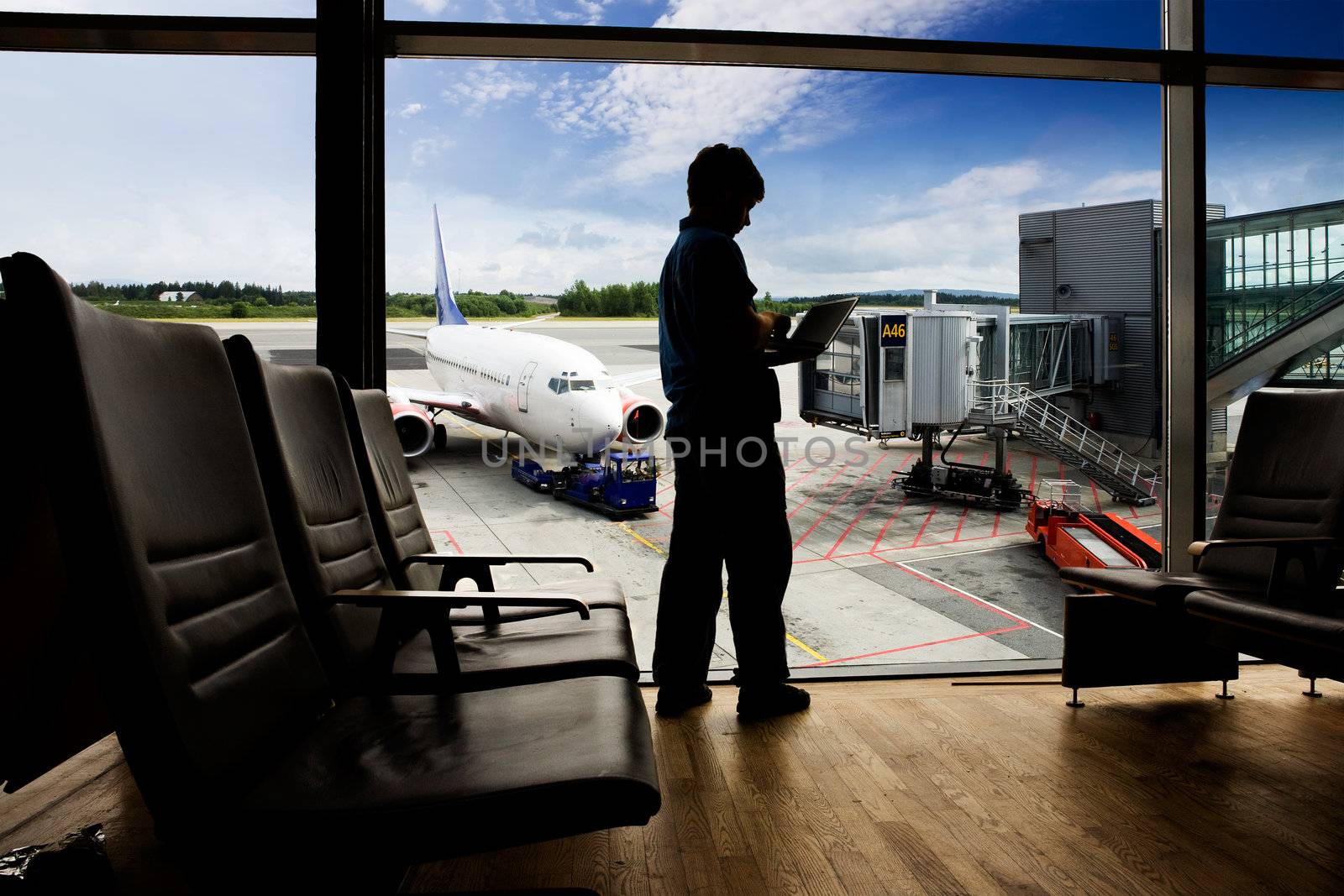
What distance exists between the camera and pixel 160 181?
301 cm

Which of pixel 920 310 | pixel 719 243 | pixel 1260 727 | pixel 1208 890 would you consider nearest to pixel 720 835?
pixel 1208 890

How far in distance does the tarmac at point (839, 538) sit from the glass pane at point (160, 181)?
26cm

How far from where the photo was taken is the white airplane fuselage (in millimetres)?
8953

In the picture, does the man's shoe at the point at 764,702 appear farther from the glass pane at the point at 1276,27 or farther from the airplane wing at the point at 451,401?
the airplane wing at the point at 451,401

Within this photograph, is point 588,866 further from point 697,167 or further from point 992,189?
point 992,189

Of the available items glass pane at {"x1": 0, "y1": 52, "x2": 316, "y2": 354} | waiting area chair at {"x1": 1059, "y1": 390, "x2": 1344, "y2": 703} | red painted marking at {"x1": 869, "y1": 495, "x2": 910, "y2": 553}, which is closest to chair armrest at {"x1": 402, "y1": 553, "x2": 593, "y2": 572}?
glass pane at {"x1": 0, "y1": 52, "x2": 316, "y2": 354}

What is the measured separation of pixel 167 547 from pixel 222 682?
176 millimetres

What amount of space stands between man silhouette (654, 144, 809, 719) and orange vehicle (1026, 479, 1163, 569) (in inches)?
173

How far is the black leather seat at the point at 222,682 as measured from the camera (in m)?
0.86

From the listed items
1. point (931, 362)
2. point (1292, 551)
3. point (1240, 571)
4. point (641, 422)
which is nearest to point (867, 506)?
point (931, 362)

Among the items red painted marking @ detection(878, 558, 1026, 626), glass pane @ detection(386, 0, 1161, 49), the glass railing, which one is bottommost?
red painted marking @ detection(878, 558, 1026, 626)

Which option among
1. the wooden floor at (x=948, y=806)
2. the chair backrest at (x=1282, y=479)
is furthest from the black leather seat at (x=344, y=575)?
the chair backrest at (x=1282, y=479)

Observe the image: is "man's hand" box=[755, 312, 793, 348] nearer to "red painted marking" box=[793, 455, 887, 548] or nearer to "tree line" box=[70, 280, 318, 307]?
"tree line" box=[70, 280, 318, 307]

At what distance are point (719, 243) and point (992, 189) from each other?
17.7 feet
